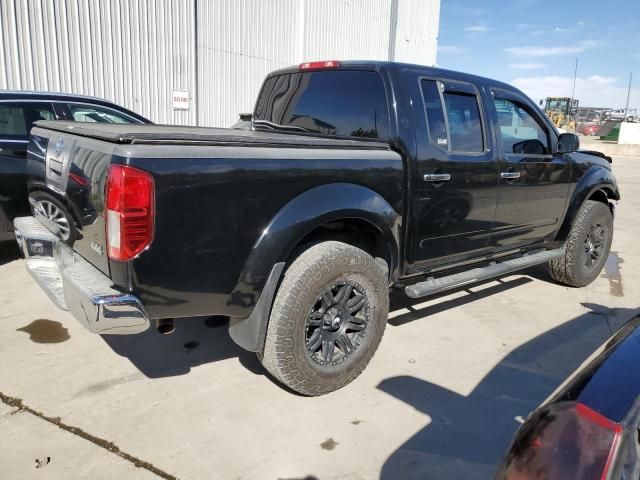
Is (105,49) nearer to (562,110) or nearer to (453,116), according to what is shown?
(453,116)

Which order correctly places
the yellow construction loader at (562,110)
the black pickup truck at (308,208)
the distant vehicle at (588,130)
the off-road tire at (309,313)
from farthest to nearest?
the distant vehicle at (588,130), the yellow construction loader at (562,110), the off-road tire at (309,313), the black pickup truck at (308,208)

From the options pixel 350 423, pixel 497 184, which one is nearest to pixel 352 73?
pixel 497 184

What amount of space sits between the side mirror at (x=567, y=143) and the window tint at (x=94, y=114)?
15.1ft

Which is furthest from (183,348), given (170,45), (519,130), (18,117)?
(170,45)

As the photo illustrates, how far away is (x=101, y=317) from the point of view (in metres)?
2.30

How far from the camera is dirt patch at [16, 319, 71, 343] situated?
3.66m

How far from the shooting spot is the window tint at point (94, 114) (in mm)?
5465

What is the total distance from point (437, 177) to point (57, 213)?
2.43 m

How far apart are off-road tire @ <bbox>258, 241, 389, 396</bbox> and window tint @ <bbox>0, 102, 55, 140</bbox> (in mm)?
3789

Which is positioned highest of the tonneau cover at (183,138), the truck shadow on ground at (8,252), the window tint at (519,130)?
the window tint at (519,130)

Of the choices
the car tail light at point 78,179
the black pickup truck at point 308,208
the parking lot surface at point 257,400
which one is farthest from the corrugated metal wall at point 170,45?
the car tail light at point 78,179

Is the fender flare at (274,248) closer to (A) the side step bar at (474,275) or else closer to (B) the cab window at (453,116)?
(A) the side step bar at (474,275)

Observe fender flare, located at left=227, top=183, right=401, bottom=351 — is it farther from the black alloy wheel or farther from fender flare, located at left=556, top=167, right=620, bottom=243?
fender flare, located at left=556, top=167, right=620, bottom=243

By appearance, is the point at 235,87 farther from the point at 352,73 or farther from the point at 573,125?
the point at 573,125
